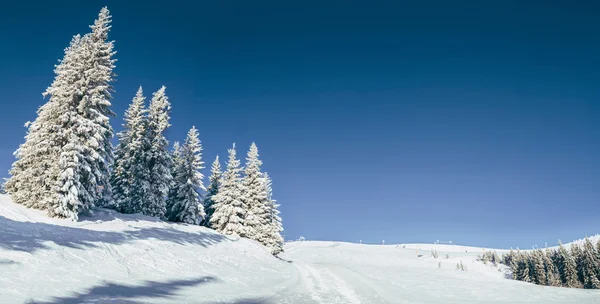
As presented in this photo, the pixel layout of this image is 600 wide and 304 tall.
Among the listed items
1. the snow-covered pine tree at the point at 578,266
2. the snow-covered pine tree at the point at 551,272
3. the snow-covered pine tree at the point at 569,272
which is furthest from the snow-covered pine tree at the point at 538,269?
the snow-covered pine tree at the point at 578,266

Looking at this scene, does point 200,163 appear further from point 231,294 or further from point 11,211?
point 231,294

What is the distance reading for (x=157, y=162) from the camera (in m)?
37.0

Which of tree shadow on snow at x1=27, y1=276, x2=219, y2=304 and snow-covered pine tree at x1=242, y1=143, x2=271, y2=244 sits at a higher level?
snow-covered pine tree at x1=242, y1=143, x2=271, y2=244

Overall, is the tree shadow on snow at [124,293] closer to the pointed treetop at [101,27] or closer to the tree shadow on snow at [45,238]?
the tree shadow on snow at [45,238]

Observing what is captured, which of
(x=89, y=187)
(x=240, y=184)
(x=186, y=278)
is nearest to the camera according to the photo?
(x=186, y=278)

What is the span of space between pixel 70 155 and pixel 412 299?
74.4ft

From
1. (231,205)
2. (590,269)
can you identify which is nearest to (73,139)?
(231,205)

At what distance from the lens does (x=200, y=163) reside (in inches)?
1644

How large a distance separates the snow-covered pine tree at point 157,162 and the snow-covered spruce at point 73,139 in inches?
393

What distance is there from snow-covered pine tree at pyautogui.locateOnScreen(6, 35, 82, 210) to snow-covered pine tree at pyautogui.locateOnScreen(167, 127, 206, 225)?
54.9ft

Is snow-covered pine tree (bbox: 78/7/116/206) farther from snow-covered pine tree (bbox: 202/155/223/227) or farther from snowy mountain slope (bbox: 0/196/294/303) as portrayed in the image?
snow-covered pine tree (bbox: 202/155/223/227)

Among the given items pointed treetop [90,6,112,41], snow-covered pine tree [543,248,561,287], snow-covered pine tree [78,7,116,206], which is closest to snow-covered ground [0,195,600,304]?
snow-covered pine tree [78,7,116,206]

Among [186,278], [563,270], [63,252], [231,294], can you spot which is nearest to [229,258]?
[186,278]

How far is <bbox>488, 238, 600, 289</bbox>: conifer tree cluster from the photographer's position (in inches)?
3184
